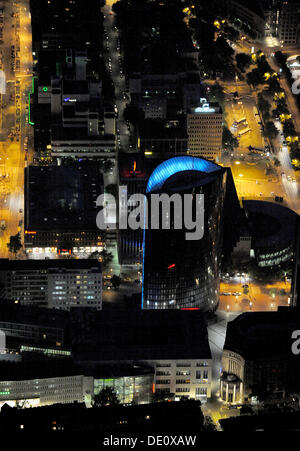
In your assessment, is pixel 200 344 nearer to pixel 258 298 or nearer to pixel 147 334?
pixel 147 334

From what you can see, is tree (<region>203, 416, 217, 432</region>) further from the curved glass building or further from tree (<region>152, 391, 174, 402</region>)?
the curved glass building

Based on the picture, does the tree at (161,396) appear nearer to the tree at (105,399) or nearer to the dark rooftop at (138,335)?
the dark rooftop at (138,335)

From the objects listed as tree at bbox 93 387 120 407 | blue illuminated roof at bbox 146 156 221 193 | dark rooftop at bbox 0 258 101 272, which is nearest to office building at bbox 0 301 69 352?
dark rooftop at bbox 0 258 101 272

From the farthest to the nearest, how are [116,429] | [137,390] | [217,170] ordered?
[217,170]
[137,390]
[116,429]

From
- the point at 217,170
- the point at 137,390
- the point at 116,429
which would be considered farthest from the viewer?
the point at 217,170

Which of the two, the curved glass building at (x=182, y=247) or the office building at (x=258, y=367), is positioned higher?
the curved glass building at (x=182, y=247)

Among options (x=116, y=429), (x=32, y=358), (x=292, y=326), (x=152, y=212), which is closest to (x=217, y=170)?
(x=152, y=212)

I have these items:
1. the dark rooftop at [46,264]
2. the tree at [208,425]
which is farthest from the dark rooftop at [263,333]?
the dark rooftop at [46,264]

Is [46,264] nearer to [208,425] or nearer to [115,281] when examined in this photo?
[115,281]
